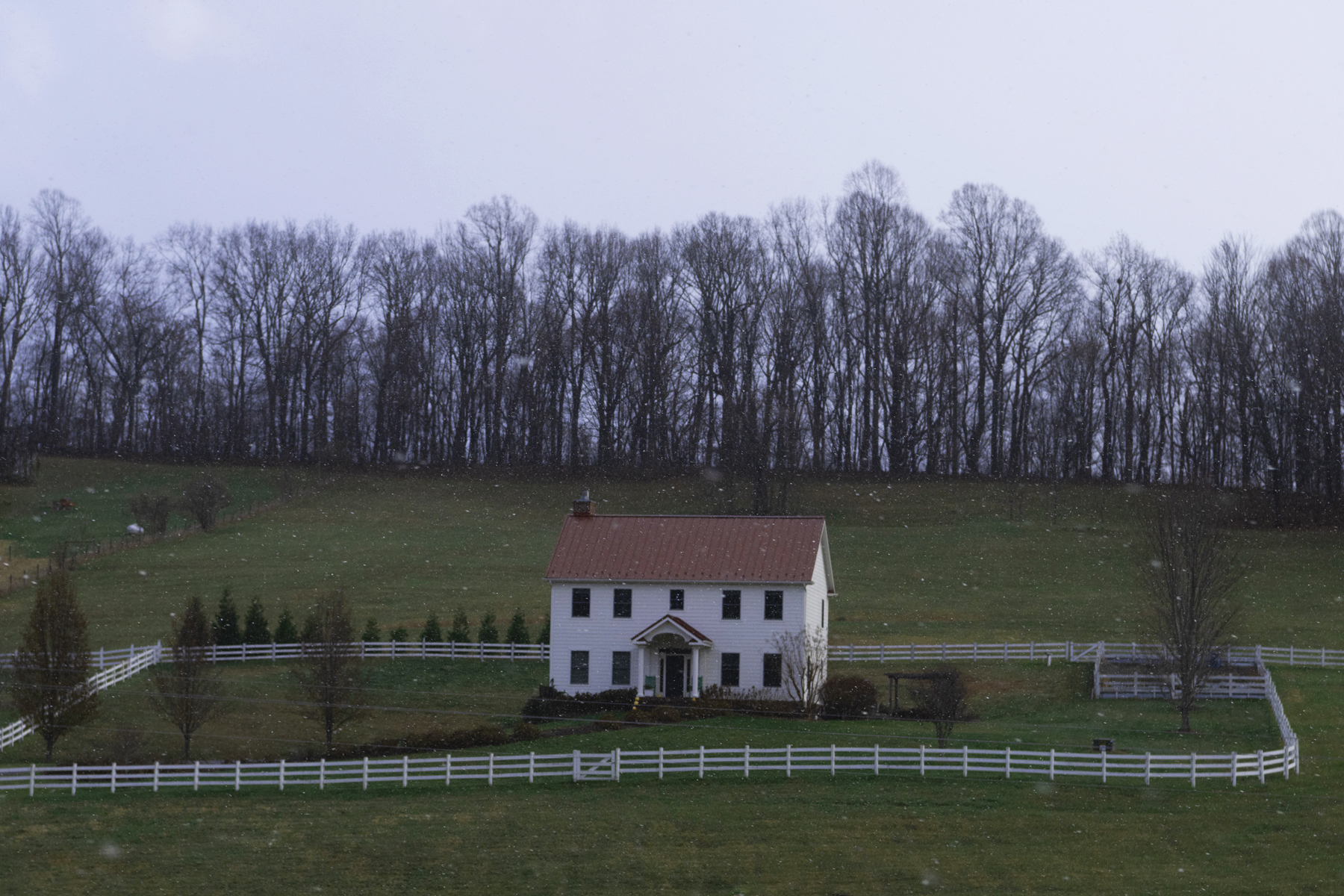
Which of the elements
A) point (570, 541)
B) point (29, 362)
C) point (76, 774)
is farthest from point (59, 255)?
point (76, 774)

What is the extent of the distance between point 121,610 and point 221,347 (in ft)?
147

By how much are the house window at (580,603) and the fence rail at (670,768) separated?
30.6 ft

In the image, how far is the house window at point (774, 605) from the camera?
38.6 metres

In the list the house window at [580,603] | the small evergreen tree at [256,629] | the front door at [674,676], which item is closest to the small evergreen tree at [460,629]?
the small evergreen tree at [256,629]

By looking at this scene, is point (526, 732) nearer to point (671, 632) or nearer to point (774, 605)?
point (671, 632)

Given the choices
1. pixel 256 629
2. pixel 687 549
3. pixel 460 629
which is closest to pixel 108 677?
pixel 256 629

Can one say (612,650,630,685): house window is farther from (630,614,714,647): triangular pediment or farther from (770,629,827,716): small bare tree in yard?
(770,629,827,716): small bare tree in yard

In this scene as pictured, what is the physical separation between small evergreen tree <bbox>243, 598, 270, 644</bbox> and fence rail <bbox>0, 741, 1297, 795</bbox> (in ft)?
52.6

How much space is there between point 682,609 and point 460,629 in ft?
37.5

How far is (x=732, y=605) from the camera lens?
38812 mm

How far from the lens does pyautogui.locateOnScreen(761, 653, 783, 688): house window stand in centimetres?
3803

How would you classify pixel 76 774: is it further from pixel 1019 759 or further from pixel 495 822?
pixel 1019 759


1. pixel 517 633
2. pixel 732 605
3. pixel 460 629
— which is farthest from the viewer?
pixel 460 629

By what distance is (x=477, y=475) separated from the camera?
81500 mm
